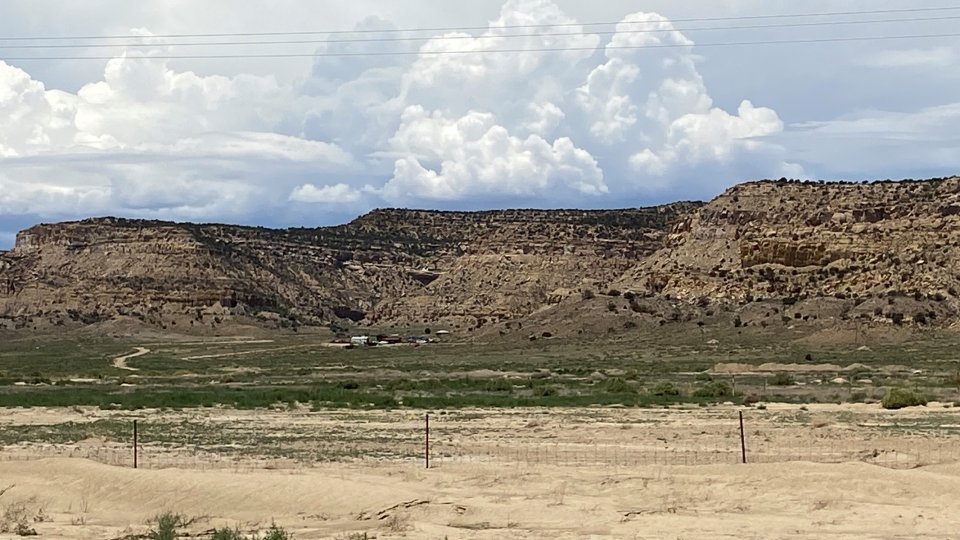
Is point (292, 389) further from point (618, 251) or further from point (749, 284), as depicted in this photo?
point (618, 251)

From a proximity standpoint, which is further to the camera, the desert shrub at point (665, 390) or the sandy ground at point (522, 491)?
the desert shrub at point (665, 390)

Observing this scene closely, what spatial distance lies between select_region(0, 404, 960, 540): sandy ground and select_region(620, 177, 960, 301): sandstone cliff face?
3165 inches

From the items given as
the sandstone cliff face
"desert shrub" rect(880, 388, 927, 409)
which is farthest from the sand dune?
the sandstone cliff face

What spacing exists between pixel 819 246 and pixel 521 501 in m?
98.7

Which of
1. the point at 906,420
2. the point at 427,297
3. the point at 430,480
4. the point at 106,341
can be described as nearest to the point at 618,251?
the point at 427,297

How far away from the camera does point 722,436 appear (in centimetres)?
3134

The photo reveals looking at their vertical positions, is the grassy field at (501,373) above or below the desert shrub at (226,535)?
above

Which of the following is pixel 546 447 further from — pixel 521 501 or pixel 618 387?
pixel 618 387

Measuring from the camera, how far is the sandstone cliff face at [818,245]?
10612 centimetres

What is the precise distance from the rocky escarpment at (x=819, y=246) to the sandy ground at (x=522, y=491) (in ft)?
259

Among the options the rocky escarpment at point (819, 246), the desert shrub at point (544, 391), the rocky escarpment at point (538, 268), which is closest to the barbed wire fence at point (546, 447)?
the desert shrub at point (544, 391)

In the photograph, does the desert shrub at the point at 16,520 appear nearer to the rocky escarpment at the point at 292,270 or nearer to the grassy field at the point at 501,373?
the grassy field at the point at 501,373

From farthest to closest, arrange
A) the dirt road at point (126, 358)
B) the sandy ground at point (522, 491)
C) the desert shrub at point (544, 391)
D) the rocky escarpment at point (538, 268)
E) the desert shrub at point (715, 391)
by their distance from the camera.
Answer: the rocky escarpment at point (538, 268) → the dirt road at point (126, 358) → the desert shrub at point (544, 391) → the desert shrub at point (715, 391) → the sandy ground at point (522, 491)

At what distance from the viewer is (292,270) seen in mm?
182000
